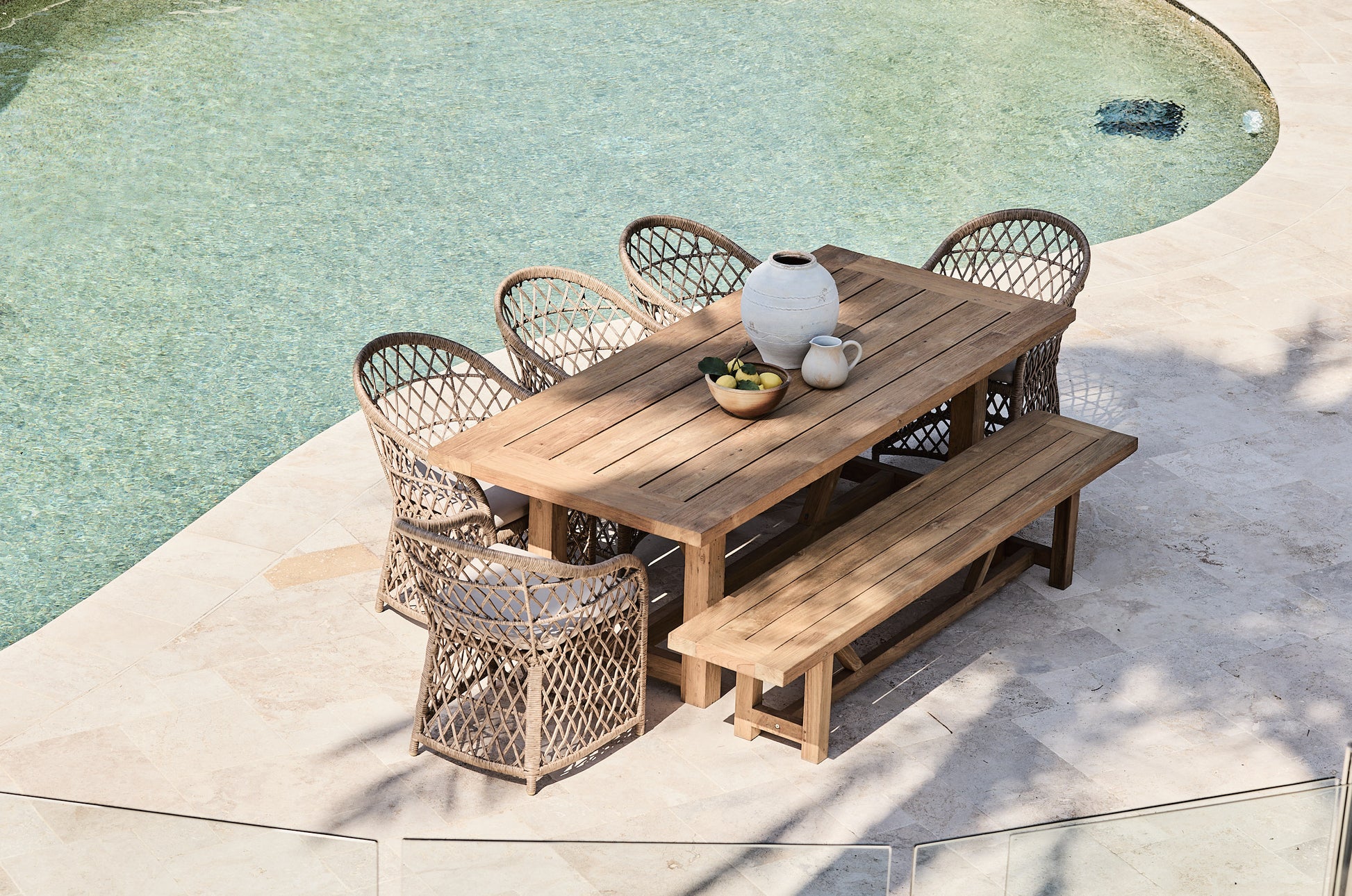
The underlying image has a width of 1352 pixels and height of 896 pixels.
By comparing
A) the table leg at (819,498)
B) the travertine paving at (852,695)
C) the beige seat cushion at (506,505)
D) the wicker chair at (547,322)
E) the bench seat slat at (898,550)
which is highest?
the wicker chair at (547,322)

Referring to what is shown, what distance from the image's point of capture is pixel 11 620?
556 centimetres

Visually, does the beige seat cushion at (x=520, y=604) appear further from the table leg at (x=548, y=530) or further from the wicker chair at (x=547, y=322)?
the wicker chair at (x=547, y=322)

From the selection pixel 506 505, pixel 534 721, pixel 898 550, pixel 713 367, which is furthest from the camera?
pixel 506 505

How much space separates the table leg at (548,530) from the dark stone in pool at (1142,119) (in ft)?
21.3

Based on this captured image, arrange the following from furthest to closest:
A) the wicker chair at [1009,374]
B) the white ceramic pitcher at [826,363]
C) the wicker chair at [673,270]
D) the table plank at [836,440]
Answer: the wicker chair at [673,270], the wicker chair at [1009,374], the white ceramic pitcher at [826,363], the table plank at [836,440]

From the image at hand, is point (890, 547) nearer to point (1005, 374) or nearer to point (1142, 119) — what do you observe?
point (1005, 374)

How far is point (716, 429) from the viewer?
4.77m

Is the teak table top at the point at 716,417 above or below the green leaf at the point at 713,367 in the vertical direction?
below

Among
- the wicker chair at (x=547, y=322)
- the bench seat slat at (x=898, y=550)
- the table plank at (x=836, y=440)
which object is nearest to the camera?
the bench seat slat at (x=898, y=550)

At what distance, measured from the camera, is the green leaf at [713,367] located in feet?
15.8

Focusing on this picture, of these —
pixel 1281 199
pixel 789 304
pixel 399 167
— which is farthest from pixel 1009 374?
pixel 399 167

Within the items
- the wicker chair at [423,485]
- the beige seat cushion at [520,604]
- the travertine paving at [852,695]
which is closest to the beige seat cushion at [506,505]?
the wicker chair at [423,485]

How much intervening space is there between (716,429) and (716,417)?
0.08m

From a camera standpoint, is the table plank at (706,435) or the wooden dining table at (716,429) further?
the table plank at (706,435)
